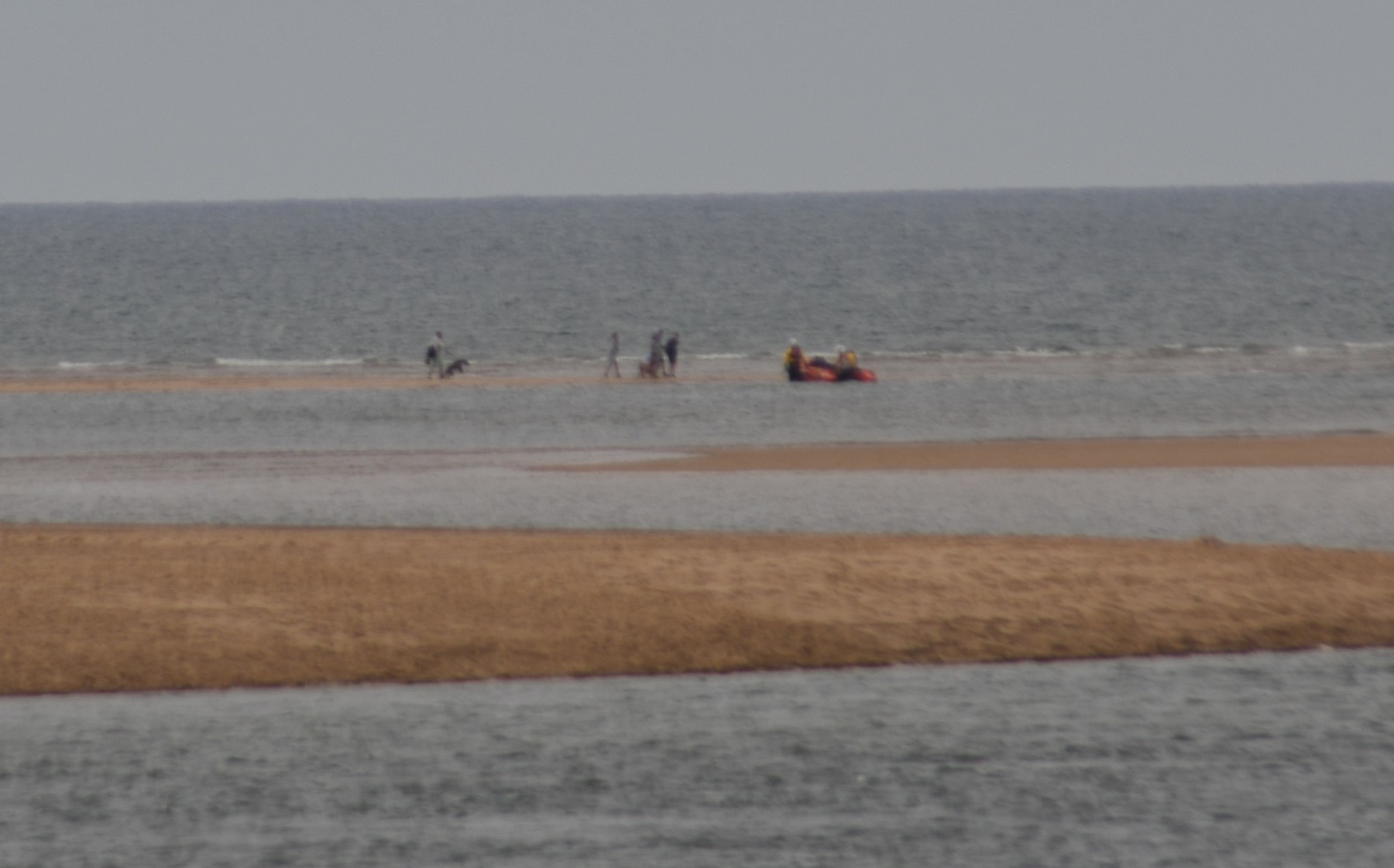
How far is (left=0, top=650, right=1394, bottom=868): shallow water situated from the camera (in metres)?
12.0

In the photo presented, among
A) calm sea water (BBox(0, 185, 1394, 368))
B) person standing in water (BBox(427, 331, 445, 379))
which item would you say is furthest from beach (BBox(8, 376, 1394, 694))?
calm sea water (BBox(0, 185, 1394, 368))

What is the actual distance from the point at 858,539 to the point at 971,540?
1.50 m

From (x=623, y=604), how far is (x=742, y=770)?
5.69 metres

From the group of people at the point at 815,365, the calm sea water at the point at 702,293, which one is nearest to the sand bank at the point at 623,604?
the group of people at the point at 815,365

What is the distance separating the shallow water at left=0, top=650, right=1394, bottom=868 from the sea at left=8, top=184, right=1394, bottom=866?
4cm

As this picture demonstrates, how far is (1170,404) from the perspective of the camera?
126ft

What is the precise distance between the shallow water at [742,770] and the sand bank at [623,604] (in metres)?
0.66

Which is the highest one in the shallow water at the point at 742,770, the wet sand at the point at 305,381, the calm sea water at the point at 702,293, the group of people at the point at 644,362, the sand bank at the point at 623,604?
the calm sea water at the point at 702,293

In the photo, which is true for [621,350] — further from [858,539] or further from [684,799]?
[684,799]

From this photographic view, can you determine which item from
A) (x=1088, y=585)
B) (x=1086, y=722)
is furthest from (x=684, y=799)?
(x=1088, y=585)

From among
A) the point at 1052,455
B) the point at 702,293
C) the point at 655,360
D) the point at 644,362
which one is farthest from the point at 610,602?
the point at 702,293

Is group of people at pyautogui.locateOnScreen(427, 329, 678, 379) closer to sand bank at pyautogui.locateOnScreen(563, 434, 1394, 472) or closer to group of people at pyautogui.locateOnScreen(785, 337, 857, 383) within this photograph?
group of people at pyautogui.locateOnScreen(785, 337, 857, 383)

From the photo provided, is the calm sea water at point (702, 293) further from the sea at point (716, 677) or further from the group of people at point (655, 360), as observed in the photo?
the group of people at point (655, 360)

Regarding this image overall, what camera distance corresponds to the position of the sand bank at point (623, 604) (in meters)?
17.6
